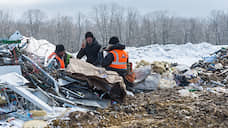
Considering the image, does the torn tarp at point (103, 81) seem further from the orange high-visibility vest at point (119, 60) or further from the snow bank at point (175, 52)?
the snow bank at point (175, 52)

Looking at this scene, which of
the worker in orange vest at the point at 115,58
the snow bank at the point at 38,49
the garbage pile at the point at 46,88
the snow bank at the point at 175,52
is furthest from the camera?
the snow bank at the point at 175,52

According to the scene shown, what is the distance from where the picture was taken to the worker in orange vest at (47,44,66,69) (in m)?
4.45

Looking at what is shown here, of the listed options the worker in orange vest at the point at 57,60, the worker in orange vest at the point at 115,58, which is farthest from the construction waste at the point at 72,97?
the worker in orange vest at the point at 115,58

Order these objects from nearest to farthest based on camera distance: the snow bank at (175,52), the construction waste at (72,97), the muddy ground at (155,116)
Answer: the muddy ground at (155,116) → the construction waste at (72,97) → the snow bank at (175,52)

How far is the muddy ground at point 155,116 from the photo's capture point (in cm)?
297

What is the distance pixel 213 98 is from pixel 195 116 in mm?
1370

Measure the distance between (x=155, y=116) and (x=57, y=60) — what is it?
2.63 meters

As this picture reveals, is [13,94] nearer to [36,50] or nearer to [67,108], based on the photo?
[67,108]

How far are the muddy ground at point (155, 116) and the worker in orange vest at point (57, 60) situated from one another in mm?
1583

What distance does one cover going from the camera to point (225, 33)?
1645 inches

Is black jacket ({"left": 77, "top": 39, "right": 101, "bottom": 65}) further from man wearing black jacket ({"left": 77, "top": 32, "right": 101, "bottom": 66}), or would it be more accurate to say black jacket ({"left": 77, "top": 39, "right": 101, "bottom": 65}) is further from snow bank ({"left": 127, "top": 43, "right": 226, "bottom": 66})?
snow bank ({"left": 127, "top": 43, "right": 226, "bottom": 66})

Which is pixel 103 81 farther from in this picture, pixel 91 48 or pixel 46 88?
pixel 91 48

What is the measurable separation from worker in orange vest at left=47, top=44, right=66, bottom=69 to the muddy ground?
158cm

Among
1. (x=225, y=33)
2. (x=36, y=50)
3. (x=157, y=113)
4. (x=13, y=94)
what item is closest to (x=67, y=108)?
(x=13, y=94)
